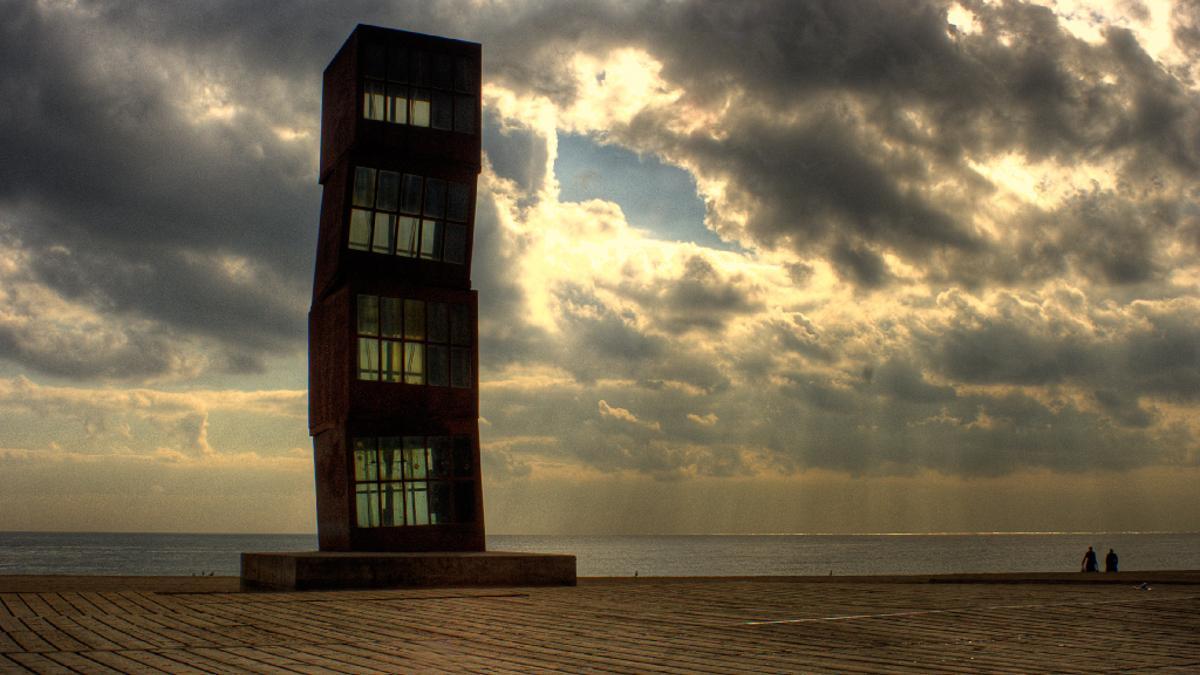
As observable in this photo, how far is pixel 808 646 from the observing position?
9.80 m

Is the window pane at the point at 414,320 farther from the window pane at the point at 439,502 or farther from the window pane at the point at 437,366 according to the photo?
the window pane at the point at 439,502

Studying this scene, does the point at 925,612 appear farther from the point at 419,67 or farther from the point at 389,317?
the point at 419,67

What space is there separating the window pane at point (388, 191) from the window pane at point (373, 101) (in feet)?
4.90

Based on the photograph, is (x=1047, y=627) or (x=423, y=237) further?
(x=423, y=237)

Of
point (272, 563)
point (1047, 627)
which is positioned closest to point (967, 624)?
point (1047, 627)

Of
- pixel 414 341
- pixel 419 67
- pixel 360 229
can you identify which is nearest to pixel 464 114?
pixel 419 67

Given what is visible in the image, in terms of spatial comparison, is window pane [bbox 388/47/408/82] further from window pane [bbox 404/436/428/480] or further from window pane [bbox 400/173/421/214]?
window pane [bbox 404/436/428/480]

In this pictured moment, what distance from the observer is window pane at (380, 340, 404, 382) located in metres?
27.4

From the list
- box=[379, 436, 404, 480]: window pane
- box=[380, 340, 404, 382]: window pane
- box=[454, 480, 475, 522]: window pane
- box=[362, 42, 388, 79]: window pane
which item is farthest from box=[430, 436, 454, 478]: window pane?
box=[362, 42, 388, 79]: window pane

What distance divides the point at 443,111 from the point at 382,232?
12.1 feet

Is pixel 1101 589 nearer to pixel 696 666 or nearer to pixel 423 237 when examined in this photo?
pixel 696 666

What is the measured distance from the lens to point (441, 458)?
27.8m

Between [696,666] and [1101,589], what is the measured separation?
47.2 ft

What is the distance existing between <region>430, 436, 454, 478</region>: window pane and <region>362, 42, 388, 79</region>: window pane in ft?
31.2
